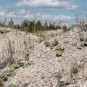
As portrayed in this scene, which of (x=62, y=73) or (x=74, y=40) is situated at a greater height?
(x=74, y=40)

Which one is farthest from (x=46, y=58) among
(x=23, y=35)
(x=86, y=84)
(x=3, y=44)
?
(x=23, y=35)

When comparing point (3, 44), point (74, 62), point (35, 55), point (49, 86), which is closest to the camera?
point (49, 86)

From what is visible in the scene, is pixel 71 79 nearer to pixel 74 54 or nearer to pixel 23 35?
pixel 74 54

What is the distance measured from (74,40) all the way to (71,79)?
5.54 ft

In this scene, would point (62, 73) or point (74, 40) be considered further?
point (74, 40)

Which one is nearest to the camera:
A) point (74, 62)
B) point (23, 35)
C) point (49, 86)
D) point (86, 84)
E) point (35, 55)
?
point (86, 84)

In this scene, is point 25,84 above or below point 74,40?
below

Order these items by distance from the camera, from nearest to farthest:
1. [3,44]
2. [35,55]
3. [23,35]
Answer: [35,55] → [3,44] → [23,35]

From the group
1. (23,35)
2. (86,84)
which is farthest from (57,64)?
(23,35)

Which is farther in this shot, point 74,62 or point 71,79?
point 74,62

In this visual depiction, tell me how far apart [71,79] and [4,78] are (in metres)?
1.72

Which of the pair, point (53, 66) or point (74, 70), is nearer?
point (74, 70)

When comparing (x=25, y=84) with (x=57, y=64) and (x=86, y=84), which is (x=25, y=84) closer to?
(x=57, y=64)

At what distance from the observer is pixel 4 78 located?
8.06 metres
